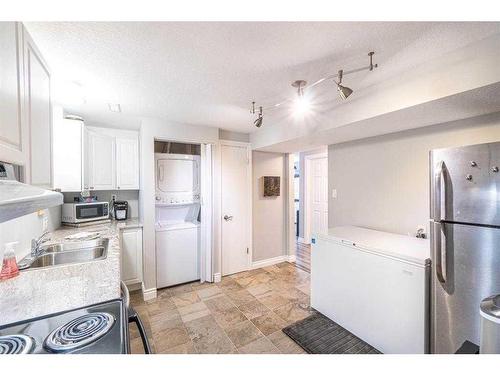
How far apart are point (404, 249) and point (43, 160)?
8.63ft

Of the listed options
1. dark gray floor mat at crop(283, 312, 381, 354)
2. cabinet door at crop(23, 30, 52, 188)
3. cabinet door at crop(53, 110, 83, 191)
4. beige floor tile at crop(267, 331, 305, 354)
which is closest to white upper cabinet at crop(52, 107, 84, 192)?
cabinet door at crop(53, 110, 83, 191)

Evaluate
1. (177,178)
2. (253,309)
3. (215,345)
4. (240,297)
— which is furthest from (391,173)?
(177,178)

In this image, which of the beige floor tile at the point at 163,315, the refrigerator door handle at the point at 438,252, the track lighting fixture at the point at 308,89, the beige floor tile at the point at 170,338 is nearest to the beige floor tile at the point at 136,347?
the beige floor tile at the point at 170,338

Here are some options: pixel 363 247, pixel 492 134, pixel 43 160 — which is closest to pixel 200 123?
pixel 43 160

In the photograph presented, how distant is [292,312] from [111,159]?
3.06 m

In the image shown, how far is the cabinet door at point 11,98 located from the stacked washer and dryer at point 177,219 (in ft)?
7.15

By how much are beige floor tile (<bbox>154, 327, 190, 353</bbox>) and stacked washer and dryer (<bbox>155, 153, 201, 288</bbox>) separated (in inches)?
38.2

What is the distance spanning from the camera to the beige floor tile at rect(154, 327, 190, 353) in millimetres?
1945

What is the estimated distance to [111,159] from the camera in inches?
121

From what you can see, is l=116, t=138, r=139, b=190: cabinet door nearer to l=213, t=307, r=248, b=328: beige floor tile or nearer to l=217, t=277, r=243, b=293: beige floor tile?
l=217, t=277, r=243, b=293: beige floor tile

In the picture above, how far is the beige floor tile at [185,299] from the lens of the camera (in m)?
2.67

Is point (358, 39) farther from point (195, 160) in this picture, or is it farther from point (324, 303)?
point (195, 160)

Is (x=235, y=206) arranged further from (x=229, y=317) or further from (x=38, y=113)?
(x=38, y=113)
